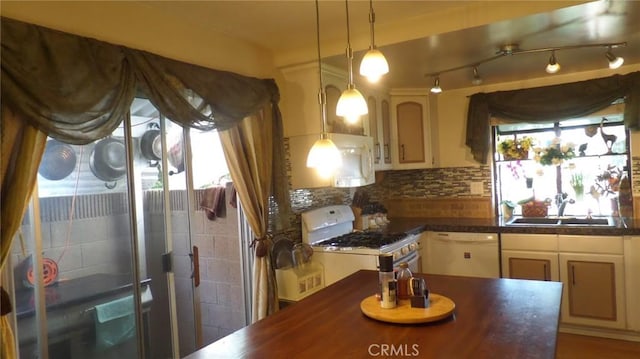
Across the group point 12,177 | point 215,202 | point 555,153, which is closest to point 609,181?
point 555,153

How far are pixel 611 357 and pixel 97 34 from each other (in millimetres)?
3944

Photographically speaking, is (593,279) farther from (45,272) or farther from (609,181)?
(45,272)

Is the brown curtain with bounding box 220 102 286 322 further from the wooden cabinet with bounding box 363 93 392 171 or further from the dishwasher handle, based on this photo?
the dishwasher handle

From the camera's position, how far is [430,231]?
4.07 metres

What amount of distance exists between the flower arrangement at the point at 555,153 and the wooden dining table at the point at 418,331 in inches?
97.5

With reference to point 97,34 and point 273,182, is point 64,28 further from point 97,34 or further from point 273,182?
point 273,182

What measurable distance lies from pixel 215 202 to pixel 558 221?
10.0ft

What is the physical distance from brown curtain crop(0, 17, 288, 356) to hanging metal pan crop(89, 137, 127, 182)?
27 cm

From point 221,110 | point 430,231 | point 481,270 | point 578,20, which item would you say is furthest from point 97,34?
point 481,270

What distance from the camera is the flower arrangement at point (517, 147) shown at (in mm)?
4320

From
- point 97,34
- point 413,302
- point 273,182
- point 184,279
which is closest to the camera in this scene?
point 413,302

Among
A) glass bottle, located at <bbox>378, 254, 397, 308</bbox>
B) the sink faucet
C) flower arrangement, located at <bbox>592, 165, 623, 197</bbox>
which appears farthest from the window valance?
flower arrangement, located at <bbox>592, 165, 623, 197</bbox>

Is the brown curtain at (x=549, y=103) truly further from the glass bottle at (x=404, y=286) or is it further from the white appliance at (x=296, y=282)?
the glass bottle at (x=404, y=286)

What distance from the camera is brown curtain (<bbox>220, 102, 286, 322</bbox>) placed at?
9.34 feet
